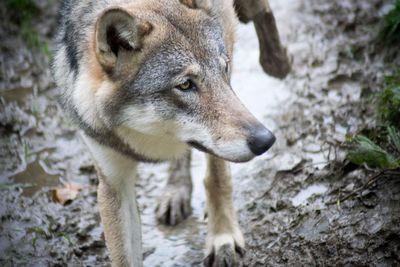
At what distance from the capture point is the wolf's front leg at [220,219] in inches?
189

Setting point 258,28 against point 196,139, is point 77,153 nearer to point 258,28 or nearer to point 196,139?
point 258,28

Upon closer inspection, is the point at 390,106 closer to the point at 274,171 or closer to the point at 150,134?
the point at 274,171

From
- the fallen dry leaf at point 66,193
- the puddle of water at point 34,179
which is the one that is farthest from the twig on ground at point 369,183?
the puddle of water at point 34,179

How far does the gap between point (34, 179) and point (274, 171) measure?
219 cm

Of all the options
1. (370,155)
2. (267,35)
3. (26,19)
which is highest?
(267,35)

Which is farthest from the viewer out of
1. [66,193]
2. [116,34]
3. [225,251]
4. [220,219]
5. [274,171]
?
[66,193]

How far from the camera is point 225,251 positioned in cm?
479

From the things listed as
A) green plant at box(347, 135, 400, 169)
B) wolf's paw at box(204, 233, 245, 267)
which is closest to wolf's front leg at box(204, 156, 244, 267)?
wolf's paw at box(204, 233, 245, 267)

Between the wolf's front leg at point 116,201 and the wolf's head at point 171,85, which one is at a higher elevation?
the wolf's head at point 171,85

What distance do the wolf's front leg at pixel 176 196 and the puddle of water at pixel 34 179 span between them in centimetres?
103

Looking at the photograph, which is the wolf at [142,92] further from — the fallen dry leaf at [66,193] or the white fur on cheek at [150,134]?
the fallen dry leaf at [66,193]

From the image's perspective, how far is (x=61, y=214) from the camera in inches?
214

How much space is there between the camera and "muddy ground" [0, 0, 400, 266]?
14.7ft

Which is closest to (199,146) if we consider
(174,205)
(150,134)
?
(150,134)
